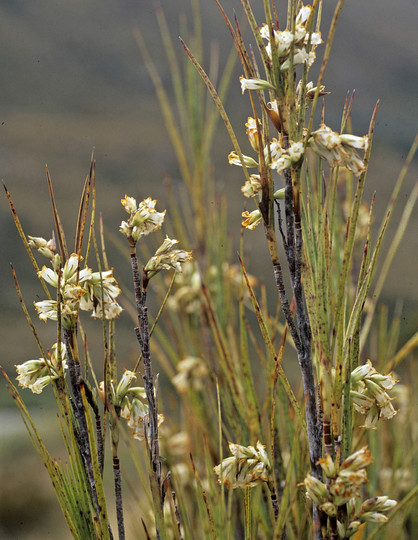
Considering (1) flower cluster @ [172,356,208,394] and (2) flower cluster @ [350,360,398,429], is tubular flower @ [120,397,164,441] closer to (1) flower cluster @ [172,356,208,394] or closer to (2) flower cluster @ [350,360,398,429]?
(2) flower cluster @ [350,360,398,429]

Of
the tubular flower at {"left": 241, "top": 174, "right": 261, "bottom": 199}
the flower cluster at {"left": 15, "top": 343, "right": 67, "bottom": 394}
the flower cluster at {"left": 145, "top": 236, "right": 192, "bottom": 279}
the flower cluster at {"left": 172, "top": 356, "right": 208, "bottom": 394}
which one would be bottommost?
the flower cluster at {"left": 172, "top": 356, "right": 208, "bottom": 394}

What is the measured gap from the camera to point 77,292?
268 millimetres

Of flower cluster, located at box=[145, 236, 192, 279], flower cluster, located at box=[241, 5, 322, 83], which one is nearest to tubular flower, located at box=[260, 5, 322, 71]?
flower cluster, located at box=[241, 5, 322, 83]

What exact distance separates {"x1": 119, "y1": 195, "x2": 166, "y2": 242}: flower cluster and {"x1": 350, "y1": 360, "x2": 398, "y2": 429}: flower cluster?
0.13m

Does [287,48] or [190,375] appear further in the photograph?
[190,375]

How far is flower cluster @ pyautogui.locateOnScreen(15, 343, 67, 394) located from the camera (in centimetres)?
28

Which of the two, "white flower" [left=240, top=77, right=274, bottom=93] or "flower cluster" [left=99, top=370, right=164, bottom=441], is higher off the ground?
"white flower" [left=240, top=77, right=274, bottom=93]

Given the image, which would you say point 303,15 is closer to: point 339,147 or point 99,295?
point 339,147

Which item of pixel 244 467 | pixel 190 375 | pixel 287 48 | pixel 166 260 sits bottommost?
pixel 190 375

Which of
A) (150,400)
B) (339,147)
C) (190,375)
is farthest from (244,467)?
(190,375)

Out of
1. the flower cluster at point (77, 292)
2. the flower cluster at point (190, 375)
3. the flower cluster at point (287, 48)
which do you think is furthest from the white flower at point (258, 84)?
the flower cluster at point (190, 375)

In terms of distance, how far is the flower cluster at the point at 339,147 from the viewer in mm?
241

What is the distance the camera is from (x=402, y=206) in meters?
1.83

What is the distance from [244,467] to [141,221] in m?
0.14
